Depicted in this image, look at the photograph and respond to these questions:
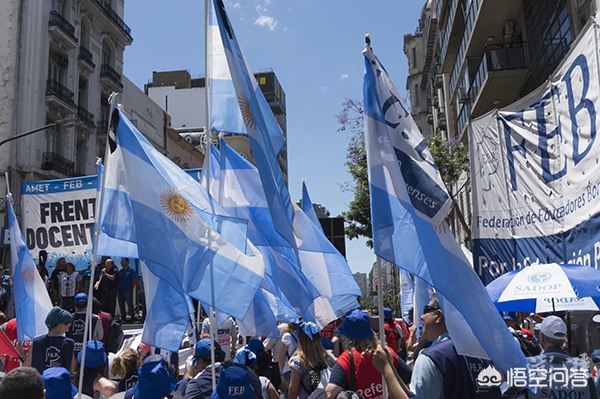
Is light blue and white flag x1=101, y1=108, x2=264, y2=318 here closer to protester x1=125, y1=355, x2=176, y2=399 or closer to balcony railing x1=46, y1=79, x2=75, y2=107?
protester x1=125, y1=355, x2=176, y2=399

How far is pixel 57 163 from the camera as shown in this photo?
2627 centimetres

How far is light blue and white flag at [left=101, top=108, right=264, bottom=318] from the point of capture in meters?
4.86

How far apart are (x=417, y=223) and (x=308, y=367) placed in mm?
1870

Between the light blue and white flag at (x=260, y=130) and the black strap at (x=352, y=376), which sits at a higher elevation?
the light blue and white flag at (x=260, y=130)

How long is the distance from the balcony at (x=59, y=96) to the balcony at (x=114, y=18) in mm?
6107

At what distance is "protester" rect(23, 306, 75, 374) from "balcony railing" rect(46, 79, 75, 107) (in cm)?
2294

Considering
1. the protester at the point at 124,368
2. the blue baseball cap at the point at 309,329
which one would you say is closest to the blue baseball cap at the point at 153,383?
the protester at the point at 124,368

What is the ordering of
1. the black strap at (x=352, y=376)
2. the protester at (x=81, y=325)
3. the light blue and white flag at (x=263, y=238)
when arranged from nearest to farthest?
the black strap at (x=352, y=376)
the light blue and white flag at (x=263, y=238)
the protester at (x=81, y=325)

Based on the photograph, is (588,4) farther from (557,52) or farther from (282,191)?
(282,191)

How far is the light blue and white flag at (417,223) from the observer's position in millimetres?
3482

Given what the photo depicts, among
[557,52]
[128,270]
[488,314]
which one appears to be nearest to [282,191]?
[488,314]

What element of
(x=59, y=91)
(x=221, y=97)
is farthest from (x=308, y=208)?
(x=59, y=91)

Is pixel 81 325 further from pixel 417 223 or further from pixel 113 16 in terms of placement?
pixel 113 16

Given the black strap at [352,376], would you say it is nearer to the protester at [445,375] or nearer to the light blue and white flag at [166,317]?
the protester at [445,375]
